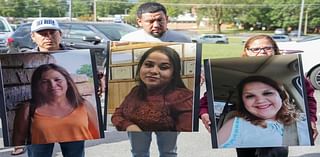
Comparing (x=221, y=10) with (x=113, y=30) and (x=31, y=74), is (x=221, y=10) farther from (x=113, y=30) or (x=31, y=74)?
(x=31, y=74)

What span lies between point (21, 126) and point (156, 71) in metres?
0.90

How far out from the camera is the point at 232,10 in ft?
244

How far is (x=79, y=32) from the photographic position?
39.2ft

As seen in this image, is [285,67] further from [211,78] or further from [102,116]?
[102,116]

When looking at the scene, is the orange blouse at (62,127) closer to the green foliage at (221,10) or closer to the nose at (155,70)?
the nose at (155,70)

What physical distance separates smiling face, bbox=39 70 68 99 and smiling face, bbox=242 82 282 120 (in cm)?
111

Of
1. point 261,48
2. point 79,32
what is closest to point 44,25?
point 261,48

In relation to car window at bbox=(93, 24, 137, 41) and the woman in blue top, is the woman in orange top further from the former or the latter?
car window at bbox=(93, 24, 137, 41)

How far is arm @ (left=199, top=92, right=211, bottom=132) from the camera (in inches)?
107

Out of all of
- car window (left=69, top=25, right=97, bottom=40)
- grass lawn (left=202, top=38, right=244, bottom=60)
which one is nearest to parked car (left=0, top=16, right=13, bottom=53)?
car window (left=69, top=25, right=97, bottom=40)

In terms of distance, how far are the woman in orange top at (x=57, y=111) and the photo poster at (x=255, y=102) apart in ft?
2.53

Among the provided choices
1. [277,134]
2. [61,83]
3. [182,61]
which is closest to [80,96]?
[61,83]

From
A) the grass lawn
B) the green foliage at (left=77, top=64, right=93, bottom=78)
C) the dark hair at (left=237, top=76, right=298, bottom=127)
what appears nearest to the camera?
the dark hair at (left=237, top=76, right=298, bottom=127)

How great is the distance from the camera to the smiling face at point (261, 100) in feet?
8.76
